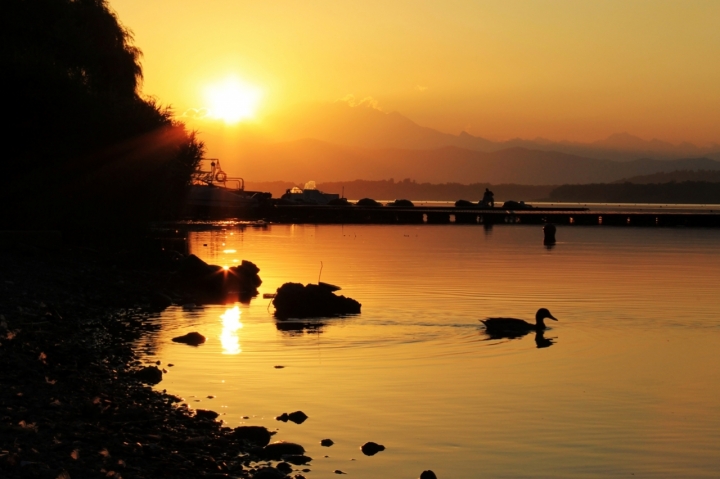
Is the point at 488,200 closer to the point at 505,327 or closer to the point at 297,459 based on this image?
the point at 505,327

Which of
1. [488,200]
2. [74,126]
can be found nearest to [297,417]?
[74,126]

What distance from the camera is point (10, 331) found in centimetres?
1636

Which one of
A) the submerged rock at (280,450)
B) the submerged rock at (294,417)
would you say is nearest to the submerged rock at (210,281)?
the submerged rock at (294,417)

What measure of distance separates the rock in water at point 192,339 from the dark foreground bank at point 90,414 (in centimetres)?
117

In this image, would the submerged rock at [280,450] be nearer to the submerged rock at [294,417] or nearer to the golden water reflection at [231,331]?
the submerged rock at [294,417]

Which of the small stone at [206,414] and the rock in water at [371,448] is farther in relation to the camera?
the small stone at [206,414]

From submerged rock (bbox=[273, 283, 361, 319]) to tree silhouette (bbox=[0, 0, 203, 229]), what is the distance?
15631 mm

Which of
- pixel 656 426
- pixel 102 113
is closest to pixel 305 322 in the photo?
pixel 656 426

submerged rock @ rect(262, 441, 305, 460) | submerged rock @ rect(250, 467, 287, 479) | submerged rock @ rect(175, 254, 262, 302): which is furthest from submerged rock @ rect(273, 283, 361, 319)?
submerged rock @ rect(250, 467, 287, 479)

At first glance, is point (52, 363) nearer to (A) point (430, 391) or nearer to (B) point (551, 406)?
(A) point (430, 391)

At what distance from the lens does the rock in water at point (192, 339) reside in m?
20.4


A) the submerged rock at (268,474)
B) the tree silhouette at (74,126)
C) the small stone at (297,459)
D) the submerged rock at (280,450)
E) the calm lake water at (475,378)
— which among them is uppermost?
the tree silhouette at (74,126)

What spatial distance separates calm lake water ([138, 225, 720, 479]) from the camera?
39.4ft

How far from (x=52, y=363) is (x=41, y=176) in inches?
977
